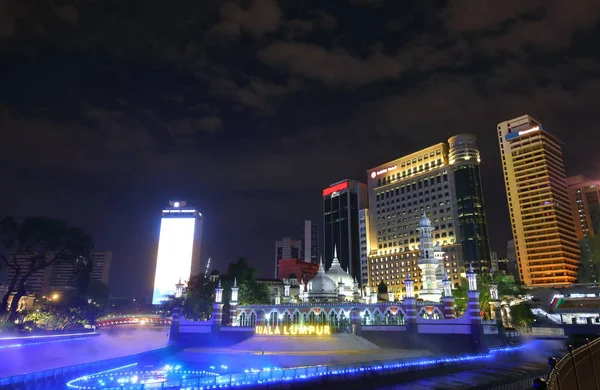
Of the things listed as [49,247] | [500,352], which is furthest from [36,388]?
[49,247]

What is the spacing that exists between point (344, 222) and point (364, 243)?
15553mm

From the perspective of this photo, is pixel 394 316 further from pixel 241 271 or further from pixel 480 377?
pixel 241 271

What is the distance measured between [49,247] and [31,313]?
1525 centimetres

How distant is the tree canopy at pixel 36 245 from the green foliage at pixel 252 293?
28386mm

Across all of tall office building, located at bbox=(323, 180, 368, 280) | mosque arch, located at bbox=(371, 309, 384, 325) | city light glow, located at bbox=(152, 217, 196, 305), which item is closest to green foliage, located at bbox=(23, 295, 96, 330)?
mosque arch, located at bbox=(371, 309, 384, 325)

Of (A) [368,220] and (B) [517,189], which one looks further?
(A) [368,220]

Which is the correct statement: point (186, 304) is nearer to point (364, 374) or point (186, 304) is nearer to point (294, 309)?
point (294, 309)

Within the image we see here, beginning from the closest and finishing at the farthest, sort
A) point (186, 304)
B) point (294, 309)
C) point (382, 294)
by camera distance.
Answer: point (294, 309) → point (186, 304) → point (382, 294)

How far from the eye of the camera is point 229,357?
136 ft

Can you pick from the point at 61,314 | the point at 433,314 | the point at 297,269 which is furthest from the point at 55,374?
the point at 297,269

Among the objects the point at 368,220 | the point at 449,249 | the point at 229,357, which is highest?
the point at 368,220

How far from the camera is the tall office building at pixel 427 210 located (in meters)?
119

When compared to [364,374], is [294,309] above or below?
above

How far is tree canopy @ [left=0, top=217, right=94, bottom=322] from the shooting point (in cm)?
6166
